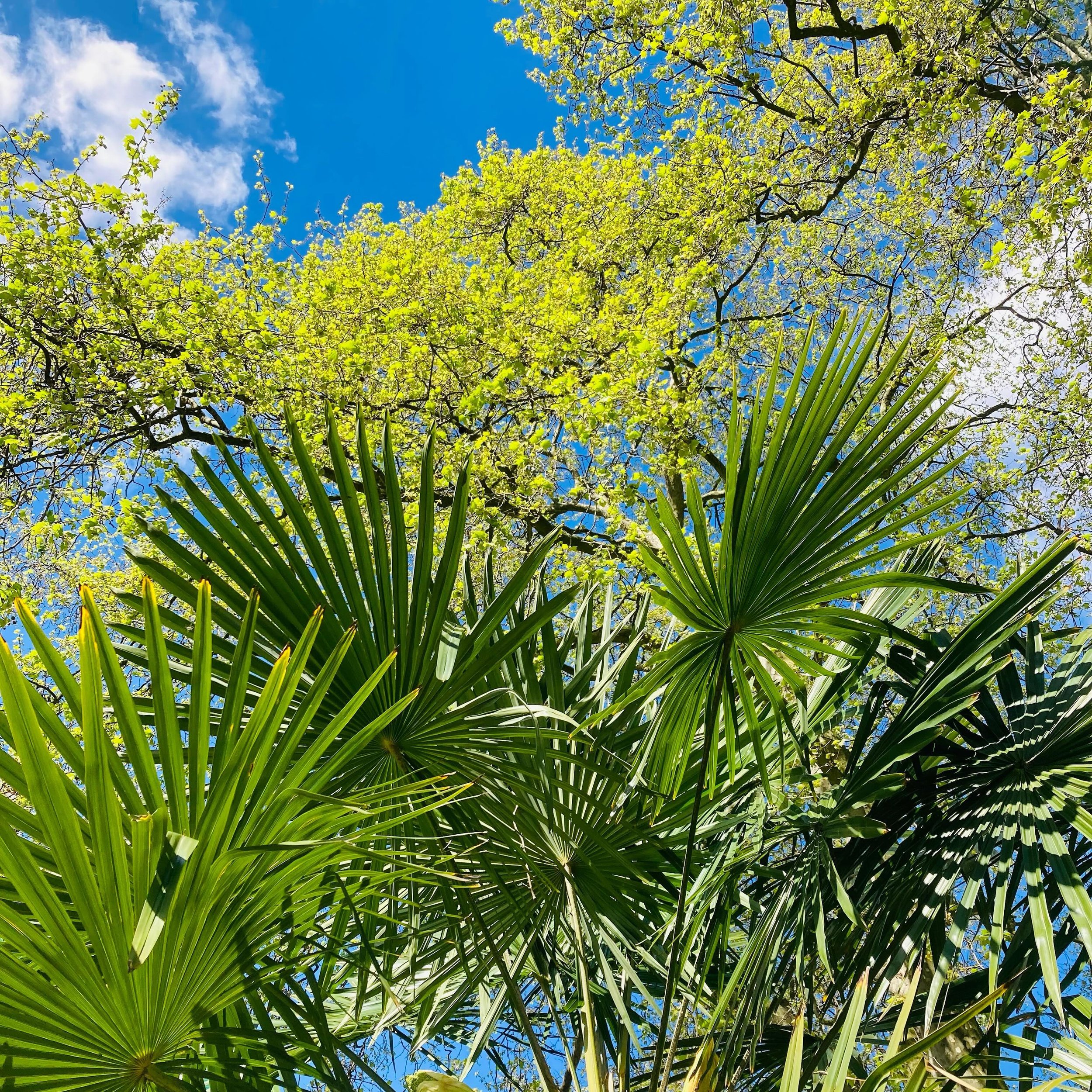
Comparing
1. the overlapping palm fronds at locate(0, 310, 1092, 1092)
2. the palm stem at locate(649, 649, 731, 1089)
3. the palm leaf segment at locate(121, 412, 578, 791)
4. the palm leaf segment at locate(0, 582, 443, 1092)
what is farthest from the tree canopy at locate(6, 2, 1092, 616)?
the palm leaf segment at locate(0, 582, 443, 1092)

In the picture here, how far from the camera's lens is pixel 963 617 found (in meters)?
7.34

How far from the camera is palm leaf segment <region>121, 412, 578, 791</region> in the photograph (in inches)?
68.9

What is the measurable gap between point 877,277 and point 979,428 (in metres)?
2.25

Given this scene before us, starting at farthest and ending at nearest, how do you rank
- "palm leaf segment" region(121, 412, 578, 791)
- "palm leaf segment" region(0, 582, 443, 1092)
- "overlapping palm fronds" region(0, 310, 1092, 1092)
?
"palm leaf segment" region(121, 412, 578, 791)
"overlapping palm fronds" region(0, 310, 1092, 1092)
"palm leaf segment" region(0, 582, 443, 1092)

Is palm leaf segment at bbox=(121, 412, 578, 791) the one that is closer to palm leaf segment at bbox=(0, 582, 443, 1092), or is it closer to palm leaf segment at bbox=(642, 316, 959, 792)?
palm leaf segment at bbox=(642, 316, 959, 792)

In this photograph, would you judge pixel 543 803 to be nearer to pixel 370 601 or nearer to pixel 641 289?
pixel 370 601

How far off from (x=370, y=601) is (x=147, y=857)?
86 cm

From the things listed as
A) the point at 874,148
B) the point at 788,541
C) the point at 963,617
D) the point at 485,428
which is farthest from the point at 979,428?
the point at 788,541

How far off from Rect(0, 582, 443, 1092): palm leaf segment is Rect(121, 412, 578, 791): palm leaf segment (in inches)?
21.1

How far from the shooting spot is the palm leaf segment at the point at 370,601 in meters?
1.75

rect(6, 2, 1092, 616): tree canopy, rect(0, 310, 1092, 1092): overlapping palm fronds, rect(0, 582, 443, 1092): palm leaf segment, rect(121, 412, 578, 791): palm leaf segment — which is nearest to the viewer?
rect(0, 582, 443, 1092): palm leaf segment

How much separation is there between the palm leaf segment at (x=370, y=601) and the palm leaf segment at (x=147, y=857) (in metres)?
0.54

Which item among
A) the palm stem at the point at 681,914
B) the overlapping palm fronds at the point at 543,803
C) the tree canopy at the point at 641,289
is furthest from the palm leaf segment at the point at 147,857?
the tree canopy at the point at 641,289

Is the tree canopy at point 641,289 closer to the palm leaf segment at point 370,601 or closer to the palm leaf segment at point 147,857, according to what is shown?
the palm leaf segment at point 370,601
